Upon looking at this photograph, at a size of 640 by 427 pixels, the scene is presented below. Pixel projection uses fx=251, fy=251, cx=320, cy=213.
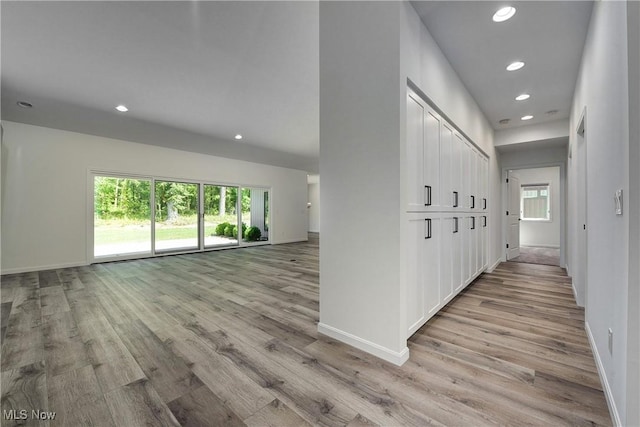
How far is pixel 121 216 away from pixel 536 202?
1161 centimetres

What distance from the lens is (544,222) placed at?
309 inches

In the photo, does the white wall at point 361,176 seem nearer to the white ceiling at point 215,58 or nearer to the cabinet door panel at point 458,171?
the white ceiling at point 215,58

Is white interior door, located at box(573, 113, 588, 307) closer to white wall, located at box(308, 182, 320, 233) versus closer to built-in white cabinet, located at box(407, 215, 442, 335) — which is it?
built-in white cabinet, located at box(407, 215, 442, 335)

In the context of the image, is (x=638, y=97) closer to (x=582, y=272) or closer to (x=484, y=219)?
(x=582, y=272)

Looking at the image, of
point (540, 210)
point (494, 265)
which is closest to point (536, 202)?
point (540, 210)

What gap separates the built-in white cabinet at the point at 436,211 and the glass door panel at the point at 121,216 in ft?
20.4

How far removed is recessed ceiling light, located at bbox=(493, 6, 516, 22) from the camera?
1.98 meters

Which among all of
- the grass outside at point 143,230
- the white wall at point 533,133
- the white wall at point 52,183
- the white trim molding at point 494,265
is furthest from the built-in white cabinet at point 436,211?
the grass outside at point 143,230

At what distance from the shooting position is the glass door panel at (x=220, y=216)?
701cm

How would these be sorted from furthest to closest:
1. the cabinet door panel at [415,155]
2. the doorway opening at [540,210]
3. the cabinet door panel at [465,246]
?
the doorway opening at [540,210] < the cabinet door panel at [465,246] < the cabinet door panel at [415,155]

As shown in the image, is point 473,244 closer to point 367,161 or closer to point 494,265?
point 494,265

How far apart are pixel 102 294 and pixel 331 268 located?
3223 millimetres
